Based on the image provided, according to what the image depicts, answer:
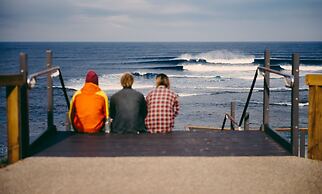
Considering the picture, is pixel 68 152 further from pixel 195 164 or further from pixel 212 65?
pixel 212 65

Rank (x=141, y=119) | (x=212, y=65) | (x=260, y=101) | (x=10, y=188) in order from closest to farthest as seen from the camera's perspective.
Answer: (x=10, y=188), (x=141, y=119), (x=260, y=101), (x=212, y=65)

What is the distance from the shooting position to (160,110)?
7262mm

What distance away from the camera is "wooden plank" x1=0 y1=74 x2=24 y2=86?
5160 mm

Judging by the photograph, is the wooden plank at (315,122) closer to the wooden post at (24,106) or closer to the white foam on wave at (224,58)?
the wooden post at (24,106)

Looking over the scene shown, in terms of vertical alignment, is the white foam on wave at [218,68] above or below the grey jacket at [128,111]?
below

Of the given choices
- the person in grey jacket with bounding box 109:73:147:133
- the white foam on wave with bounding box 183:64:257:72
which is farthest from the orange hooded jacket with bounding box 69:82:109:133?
the white foam on wave with bounding box 183:64:257:72

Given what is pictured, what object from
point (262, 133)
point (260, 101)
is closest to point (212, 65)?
point (260, 101)

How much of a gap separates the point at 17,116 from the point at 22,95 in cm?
27

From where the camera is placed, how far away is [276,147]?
621 centimetres

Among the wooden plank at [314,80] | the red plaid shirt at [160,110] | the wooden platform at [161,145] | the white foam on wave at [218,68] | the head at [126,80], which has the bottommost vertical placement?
the white foam on wave at [218,68]

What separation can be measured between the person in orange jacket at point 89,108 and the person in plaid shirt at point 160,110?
704 mm

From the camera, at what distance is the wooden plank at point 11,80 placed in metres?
5.16

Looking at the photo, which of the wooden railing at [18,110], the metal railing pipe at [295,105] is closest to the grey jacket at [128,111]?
the wooden railing at [18,110]

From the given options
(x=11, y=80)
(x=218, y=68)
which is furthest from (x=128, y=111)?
(x=218, y=68)
